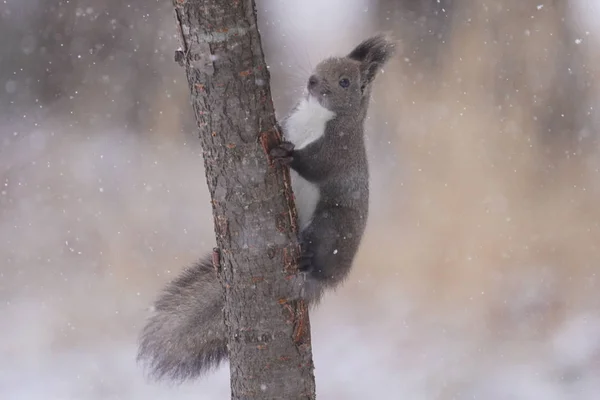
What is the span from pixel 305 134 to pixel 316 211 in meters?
0.23

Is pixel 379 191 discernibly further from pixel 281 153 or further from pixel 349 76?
pixel 281 153

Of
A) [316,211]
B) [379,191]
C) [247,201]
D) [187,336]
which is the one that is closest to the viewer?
[247,201]

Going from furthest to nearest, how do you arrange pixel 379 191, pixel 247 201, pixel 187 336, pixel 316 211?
1. pixel 379 191
2. pixel 316 211
3. pixel 187 336
4. pixel 247 201

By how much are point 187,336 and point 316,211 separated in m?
0.49

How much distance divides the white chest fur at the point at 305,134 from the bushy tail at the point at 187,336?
0.32 m

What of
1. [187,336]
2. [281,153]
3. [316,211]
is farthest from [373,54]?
[187,336]

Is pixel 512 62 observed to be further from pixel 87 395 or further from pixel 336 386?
pixel 87 395

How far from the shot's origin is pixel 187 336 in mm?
1883

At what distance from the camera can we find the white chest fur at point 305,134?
2.02m

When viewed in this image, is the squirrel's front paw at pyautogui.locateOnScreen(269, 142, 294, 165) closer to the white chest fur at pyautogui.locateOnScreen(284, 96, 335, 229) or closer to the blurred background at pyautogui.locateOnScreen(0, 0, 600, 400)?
the white chest fur at pyautogui.locateOnScreen(284, 96, 335, 229)

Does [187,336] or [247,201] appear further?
[187,336]

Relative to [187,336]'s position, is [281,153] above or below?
above

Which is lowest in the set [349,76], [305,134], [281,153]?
[281,153]

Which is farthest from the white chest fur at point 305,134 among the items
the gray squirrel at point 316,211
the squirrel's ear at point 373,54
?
the squirrel's ear at point 373,54
